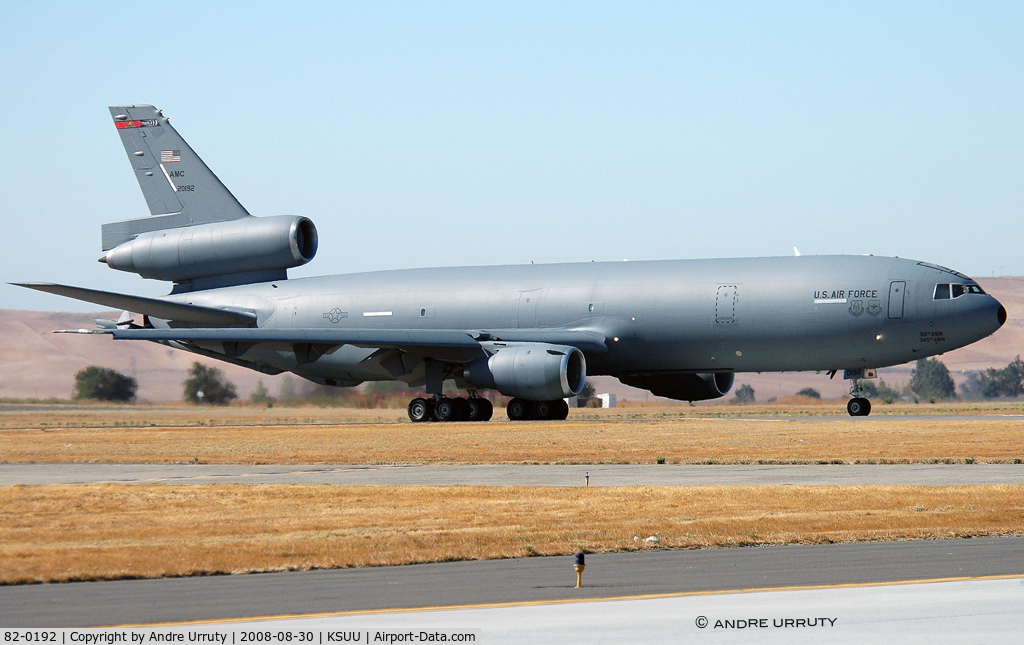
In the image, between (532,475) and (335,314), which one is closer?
(532,475)

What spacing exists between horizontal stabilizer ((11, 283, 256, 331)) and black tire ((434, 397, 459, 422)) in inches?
350

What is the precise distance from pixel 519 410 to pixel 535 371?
361 cm

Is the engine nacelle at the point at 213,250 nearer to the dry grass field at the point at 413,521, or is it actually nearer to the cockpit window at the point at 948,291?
the cockpit window at the point at 948,291

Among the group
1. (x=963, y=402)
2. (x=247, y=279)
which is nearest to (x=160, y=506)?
(x=247, y=279)

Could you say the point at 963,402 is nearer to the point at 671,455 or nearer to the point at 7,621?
the point at 671,455

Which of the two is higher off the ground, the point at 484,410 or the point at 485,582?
the point at 484,410

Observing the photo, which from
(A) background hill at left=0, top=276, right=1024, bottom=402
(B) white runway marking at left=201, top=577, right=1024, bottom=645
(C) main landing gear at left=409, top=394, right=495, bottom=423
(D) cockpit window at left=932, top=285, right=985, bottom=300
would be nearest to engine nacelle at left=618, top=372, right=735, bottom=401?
(C) main landing gear at left=409, top=394, right=495, bottom=423

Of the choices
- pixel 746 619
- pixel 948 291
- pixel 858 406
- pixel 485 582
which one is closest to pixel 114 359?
pixel 858 406

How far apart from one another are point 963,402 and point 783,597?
65.3m

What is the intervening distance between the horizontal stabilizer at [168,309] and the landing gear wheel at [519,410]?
10.7 m

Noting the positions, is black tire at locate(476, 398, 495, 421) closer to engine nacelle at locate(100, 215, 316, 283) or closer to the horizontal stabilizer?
engine nacelle at locate(100, 215, 316, 283)

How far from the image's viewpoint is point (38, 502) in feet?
52.2

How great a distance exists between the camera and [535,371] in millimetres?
34844

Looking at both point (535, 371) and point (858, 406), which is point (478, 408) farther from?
point (858, 406)
